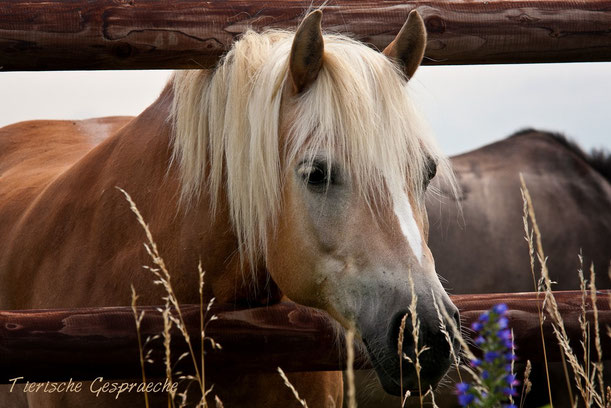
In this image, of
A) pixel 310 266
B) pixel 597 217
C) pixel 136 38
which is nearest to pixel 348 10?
pixel 136 38

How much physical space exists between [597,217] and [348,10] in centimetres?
397

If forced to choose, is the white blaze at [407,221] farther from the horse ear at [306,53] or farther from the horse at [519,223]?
the horse at [519,223]

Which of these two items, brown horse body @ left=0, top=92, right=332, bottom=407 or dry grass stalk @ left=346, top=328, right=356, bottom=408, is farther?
brown horse body @ left=0, top=92, right=332, bottom=407

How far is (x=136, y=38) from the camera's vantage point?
8.04 feet

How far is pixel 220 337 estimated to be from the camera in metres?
2.25

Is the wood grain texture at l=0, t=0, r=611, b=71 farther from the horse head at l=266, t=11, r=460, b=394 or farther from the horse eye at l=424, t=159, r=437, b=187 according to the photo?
the horse eye at l=424, t=159, r=437, b=187

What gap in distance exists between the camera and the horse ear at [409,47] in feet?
7.69

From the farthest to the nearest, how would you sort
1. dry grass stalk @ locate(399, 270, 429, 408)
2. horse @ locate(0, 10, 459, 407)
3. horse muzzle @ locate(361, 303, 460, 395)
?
1. horse @ locate(0, 10, 459, 407)
2. horse muzzle @ locate(361, 303, 460, 395)
3. dry grass stalk @ locate(399, 270, 429, 408)

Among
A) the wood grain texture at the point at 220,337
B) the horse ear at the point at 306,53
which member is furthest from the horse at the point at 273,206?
the wood grain texture at the point at 220,337

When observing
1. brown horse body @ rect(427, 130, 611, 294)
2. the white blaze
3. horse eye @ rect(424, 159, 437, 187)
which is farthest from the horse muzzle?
brown horse body @ rect(427, 130, 611, 294)

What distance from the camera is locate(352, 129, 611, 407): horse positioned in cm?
568

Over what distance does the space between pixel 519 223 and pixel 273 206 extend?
400 centimetres

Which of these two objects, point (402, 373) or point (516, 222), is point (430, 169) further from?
point (516, 222)

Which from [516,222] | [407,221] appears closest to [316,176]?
[407,221]
